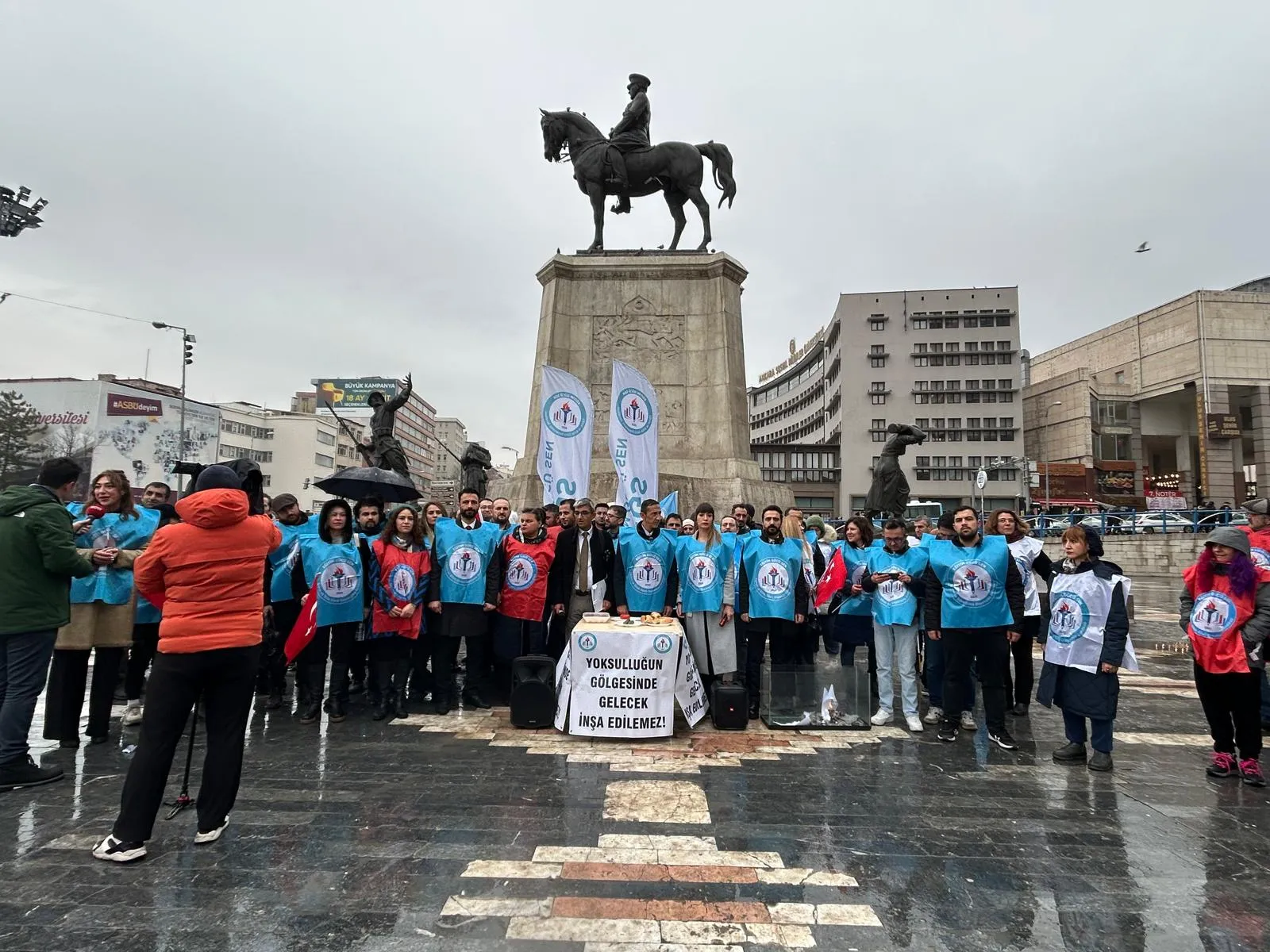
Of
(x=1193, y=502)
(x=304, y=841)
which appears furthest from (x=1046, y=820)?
(x=1193, y=502)

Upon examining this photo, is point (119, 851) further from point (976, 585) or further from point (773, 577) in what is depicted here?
point (976, 585)

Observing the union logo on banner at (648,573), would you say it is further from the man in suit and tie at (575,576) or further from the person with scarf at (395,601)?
the person with scarf at (395,601)

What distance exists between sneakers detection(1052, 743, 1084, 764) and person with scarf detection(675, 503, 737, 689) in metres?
2.71

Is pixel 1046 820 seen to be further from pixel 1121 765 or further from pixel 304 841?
pixel 304 841

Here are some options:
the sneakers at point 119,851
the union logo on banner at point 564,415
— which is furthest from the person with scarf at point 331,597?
the union logo on banner at point 564,415

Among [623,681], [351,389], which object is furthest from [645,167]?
[351,389]

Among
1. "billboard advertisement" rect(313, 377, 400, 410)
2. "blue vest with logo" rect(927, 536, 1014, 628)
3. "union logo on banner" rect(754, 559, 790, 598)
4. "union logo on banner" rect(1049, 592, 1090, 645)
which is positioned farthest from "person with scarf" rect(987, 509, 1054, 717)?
"billboard advertisement" rect(313, 377, 400, 410)

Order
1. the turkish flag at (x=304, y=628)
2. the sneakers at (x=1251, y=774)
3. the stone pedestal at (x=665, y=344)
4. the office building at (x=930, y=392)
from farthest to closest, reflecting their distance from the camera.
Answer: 1. the office building at (x=930, y=392)
2. the stone pedestal at (x=665, y=344)
3. the turkish flag at (x=304, y=628)
4. the sneakers at (x=1251, y=774)

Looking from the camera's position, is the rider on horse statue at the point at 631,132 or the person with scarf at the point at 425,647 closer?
the person with scarf at the point at 425,647

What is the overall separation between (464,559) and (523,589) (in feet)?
2.15

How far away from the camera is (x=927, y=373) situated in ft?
214

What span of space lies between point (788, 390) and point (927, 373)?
23764 millimetres

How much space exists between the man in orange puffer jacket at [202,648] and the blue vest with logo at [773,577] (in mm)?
4300

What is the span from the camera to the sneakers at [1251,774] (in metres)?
4.91
